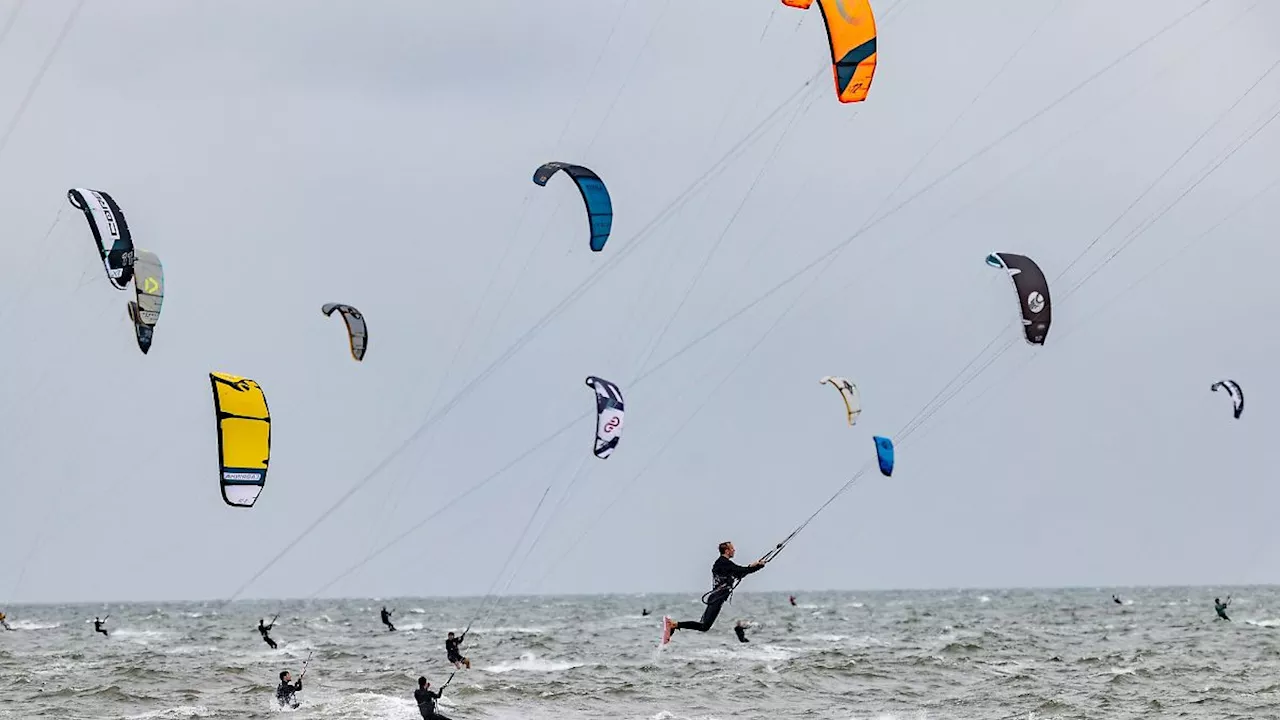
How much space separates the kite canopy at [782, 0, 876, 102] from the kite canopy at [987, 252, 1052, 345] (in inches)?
189

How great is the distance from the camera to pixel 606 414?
19812mm

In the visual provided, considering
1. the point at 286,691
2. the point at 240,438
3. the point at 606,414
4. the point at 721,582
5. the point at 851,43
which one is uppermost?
the point at 851,43

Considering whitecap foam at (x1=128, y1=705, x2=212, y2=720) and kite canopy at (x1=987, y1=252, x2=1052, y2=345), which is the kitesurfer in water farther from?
whitecap foam at (x1=128, y1=705, x2=212, y2=720)

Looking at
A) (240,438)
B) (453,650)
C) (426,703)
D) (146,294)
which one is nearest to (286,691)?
(453,650)

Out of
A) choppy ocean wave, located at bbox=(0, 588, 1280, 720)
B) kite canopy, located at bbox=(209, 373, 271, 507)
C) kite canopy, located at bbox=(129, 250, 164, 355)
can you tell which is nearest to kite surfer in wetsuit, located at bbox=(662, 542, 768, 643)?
kite canopy, located at bbox=(209, 373, 271, 507)

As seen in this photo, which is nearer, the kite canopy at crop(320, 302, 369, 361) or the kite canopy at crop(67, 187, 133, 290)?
the kite canopy at crop(67, 187, 133, 290)

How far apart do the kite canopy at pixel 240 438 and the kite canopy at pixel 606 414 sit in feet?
16.0

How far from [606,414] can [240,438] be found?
18.2ft

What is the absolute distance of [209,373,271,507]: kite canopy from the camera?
1545 centimetres

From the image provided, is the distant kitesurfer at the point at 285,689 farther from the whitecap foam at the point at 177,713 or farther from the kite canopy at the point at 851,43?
the kite canopy at the point at 851,43

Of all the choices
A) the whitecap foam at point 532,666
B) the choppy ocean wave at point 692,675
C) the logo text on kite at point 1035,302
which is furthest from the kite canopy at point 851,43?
the whitecap foam at point 532,666

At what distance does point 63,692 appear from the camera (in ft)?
84.4

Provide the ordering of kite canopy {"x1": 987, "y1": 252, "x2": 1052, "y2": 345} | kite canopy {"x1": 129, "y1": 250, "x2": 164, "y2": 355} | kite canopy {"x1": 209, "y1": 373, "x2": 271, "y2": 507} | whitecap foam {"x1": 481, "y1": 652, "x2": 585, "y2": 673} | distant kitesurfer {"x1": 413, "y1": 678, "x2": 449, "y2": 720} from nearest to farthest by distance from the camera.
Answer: kite canopy {"x1": 209, "y1": 373, "x2": 271, "y2": 507}
distant kitesurfer {"x1": 413, "y1": 678, "x2": 449, "y2": 720}
kite canopy {"x1": 987, "y1": 252, "x2": 1052, "y2": 345}
kite canopy {"x1": 129, "y1": 250, "x2": 164, "y2": 355}
whitecap foam {"x1": 481, "y1": 652, "x2": 585, "y2": 673}

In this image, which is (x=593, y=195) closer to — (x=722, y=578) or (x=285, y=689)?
(x=722, y=578)
